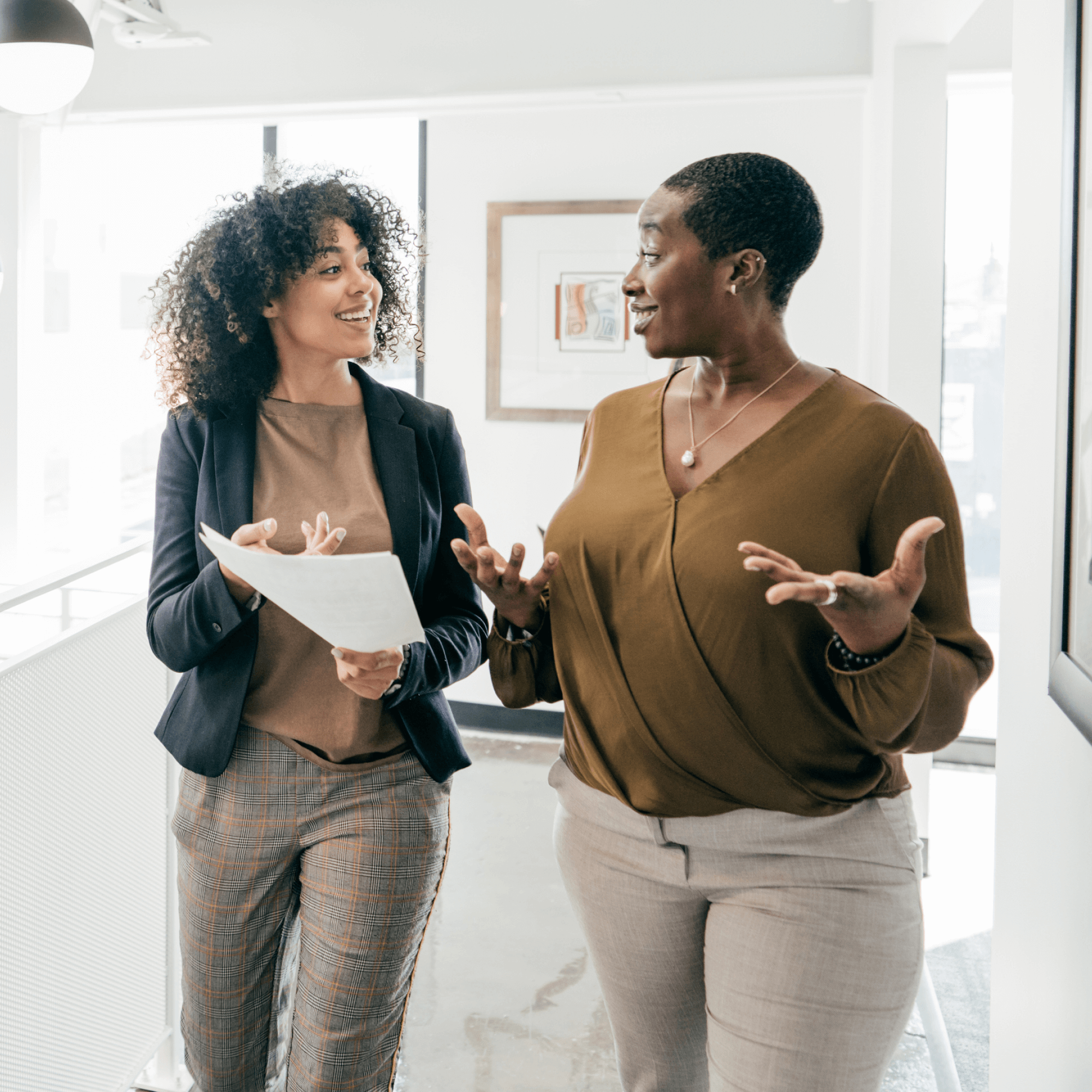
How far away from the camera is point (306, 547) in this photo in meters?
1.42

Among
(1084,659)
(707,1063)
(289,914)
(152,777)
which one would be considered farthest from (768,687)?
(152,777)

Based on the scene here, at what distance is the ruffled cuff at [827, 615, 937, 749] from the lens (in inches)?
41.4

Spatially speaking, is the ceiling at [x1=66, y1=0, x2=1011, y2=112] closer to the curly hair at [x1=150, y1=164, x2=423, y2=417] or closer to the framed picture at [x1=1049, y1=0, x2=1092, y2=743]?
the curly hair at [x1=150, y1=164, x2=423, y2=417]

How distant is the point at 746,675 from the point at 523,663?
31 cm

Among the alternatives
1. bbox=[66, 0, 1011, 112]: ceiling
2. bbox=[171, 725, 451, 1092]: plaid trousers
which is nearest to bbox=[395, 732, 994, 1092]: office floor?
bbox=[171, 725, 451, 1092]: plaid trousers

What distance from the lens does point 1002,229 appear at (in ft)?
12.7

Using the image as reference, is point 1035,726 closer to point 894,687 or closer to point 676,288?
point 894,687

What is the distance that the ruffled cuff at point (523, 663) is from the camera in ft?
4.41

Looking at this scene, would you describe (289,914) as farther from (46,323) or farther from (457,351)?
(46,323)

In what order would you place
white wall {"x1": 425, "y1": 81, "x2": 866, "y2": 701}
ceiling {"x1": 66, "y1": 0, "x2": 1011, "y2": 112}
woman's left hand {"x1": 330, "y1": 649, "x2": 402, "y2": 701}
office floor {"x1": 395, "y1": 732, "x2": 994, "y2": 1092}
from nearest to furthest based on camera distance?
woman's left hand {"x1": 330, "y1": 649, "x2": 402, "y2": 701} → office floor {"x1": 395, "y1": 732, "x2": 994, "y2": 1092} → ceiling {"x1": 66, "y1": 0, "x2": 1011, "y2": 112} → white wall {"x1": 425, "y1": 81, "x2": 866, "y2": 701}

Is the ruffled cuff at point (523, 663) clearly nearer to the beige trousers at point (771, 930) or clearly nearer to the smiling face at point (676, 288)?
the beige trousers at point (771, 930)

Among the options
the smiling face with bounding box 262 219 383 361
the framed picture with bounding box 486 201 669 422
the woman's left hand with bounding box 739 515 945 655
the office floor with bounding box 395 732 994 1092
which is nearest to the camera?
the woman's left hand with bounding box 739 515 945 655

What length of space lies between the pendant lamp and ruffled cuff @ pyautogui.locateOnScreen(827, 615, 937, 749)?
6.49 feet

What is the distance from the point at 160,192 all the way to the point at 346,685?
13.6 feet
